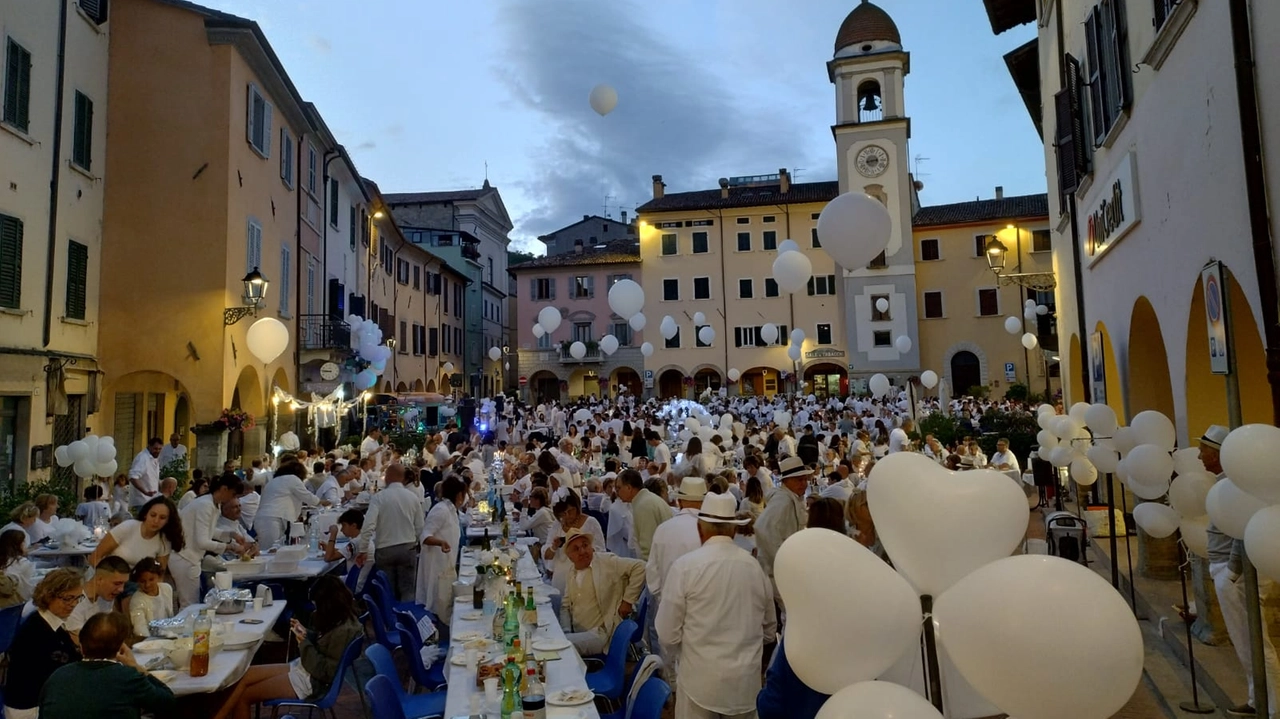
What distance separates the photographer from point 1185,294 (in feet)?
20.8

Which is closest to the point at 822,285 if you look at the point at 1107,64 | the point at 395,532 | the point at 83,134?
the point at 1107,64

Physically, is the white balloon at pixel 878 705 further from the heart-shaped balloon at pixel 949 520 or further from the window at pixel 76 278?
the window at pixel 76 278

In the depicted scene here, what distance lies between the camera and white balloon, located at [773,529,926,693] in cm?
237

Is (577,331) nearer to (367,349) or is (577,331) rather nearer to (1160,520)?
(367,349)

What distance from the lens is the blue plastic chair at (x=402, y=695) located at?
4.42 metres

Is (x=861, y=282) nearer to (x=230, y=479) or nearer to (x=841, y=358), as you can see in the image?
(x=841, y=358)

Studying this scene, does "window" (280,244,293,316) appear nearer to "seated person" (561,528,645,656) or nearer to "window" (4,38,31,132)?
"window" (4,38,31,132)

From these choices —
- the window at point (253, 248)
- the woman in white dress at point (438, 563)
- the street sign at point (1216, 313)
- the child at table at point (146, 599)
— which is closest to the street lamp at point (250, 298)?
the window at point (253, 248)

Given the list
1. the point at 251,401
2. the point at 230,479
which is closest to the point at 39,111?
the point at 251,401

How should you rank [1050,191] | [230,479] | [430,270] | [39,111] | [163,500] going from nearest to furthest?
[163,500], [230,479], [39,111], [1050,191], [430,270]

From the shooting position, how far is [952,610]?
2.17 m

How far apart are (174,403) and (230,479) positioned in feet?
33.1

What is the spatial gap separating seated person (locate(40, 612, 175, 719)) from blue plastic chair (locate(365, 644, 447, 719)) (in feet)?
3.33

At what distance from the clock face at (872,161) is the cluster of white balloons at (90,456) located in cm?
3135
